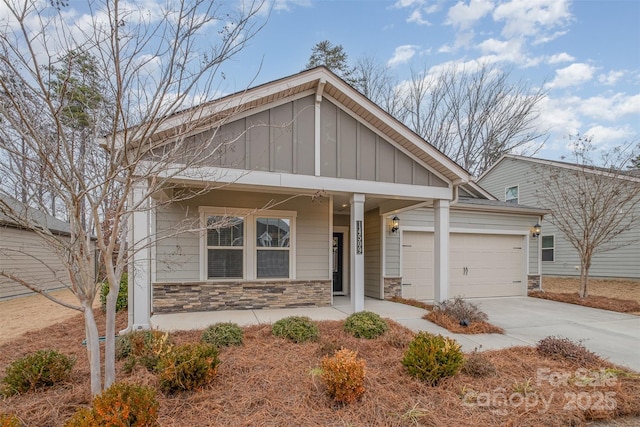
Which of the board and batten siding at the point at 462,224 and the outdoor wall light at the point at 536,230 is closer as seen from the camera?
the board and batten siding at the point at 462,224

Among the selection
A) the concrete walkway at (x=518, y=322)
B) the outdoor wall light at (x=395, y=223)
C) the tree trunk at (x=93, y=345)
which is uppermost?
the outdoor wall light at (x=395, y=223)

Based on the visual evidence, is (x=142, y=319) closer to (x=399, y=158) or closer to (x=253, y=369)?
(x=253, y=369)

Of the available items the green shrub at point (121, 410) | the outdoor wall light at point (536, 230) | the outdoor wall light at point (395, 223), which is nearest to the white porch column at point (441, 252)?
the outdoor wall light at point (395, 223)

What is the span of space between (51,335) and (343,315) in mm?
5494

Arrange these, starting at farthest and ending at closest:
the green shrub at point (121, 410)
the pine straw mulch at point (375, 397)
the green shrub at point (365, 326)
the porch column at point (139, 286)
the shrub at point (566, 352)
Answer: the porch column at point (139, 286) → the green shrub at point (365, 326) → the shrub at point (566, 352) → the pine straw mulch at point (375, 397) → the green shrub at point (121, 410)

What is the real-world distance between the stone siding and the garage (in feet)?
0.67

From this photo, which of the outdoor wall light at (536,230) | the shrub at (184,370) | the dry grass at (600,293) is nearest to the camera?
the shrub at (184,370)

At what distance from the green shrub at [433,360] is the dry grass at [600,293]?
760 centimetres

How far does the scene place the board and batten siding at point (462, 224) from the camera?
Result: 32.4ft

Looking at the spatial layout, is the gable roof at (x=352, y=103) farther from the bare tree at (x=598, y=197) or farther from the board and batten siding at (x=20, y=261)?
the board and batten siding at (x=20, y=261)

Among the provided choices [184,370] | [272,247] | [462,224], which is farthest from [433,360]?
[462,224]

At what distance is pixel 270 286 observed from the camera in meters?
7.87

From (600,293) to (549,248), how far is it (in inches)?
192

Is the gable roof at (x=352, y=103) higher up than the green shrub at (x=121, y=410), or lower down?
higher up
